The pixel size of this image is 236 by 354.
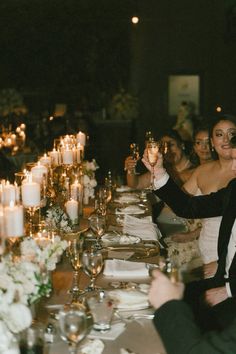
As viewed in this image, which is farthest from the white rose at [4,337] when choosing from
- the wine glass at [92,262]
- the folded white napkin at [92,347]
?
the wine glass at [92,262]

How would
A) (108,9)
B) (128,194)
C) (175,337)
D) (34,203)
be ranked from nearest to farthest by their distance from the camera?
(175,337) → (34,203) → (128,194) → (108,9)

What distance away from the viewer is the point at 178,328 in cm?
168

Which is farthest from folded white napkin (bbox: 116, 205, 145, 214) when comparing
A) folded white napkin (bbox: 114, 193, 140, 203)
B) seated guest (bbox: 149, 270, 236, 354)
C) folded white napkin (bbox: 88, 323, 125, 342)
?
seated guest (bbox: 149, 270, 236, 354)

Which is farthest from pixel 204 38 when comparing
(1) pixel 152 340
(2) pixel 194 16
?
(1) pixel 152 340

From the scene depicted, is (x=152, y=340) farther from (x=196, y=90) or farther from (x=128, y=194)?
(x=196, y=90)

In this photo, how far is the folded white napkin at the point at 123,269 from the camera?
8.38 ft

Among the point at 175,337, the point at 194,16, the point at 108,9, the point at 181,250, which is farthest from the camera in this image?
the point at 194,16

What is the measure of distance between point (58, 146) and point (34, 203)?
1530mm

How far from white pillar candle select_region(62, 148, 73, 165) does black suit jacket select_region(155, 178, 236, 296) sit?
987mm

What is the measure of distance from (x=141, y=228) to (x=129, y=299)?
146 centimetres

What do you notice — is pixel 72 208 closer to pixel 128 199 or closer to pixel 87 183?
pixel 87 183

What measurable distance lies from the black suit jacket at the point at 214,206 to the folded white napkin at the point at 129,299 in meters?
0.91

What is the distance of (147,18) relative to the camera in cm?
1346

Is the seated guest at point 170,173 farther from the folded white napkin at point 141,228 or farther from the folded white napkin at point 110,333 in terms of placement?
the folded white napkin at point 110,333
